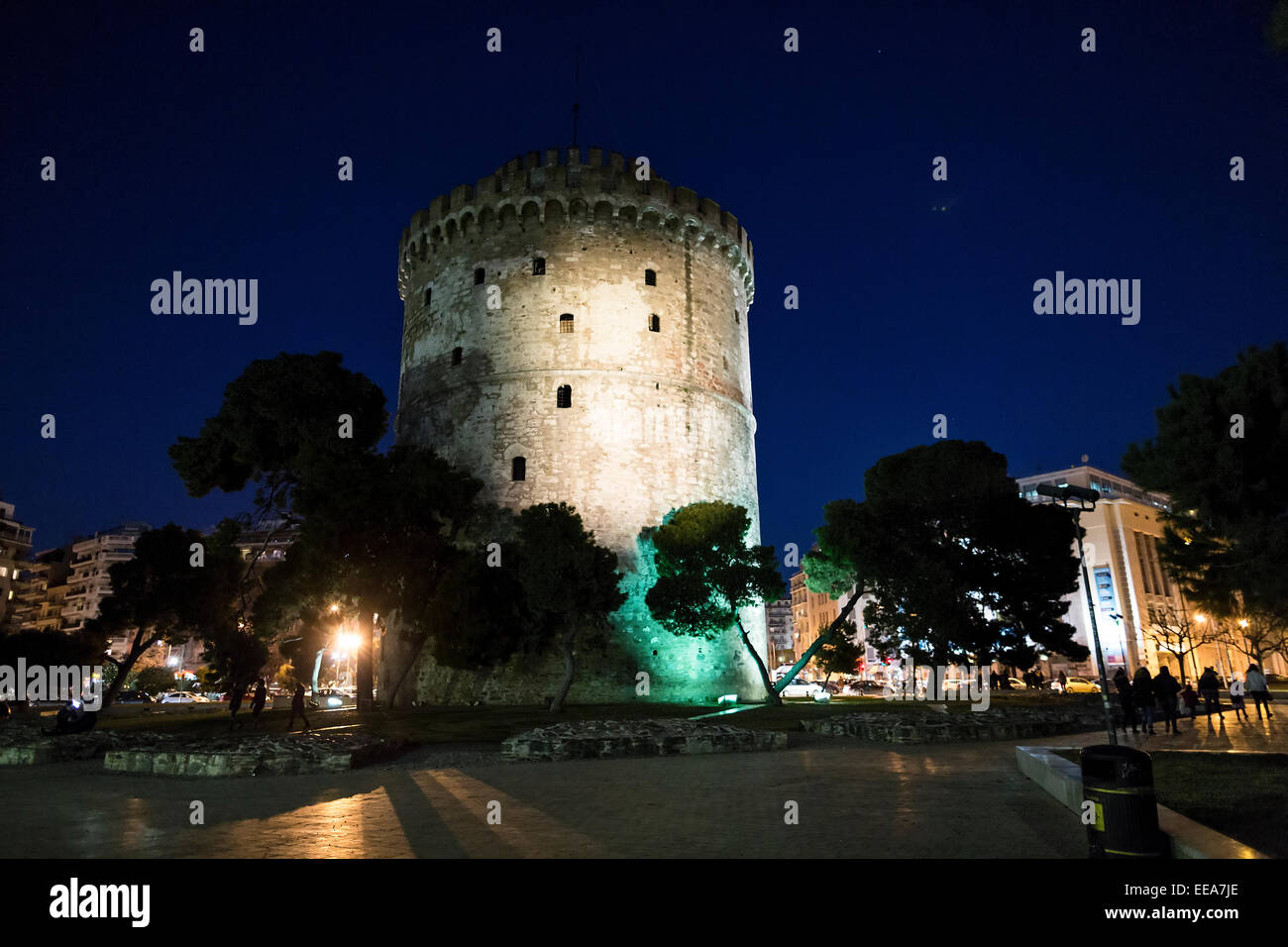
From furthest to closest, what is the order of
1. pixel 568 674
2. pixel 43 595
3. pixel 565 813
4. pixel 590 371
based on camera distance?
pixel 43 595
pixel 590 371
pixel 568 674
pixel 565 813

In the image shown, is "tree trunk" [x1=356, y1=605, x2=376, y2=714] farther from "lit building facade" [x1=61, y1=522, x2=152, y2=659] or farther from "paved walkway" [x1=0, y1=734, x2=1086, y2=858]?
"lit building facade" [x1=61, y1=522, x2=152, y2=659]

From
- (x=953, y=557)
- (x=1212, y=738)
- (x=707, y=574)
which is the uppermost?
(x=953, y=557)

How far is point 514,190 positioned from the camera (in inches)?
1097

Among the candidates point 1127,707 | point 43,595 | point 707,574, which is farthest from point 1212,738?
point 43,595

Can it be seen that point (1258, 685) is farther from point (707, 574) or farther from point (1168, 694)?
point (707, 574)

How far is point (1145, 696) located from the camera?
47.7 ft

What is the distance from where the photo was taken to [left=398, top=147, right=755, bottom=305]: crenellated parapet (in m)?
27.7

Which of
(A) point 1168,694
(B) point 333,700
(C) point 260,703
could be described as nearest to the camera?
(A) point 1168,694

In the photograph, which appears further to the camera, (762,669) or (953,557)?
(762,669)

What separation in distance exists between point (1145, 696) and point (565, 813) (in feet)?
41.5

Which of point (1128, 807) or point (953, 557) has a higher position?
point (953, 557)
